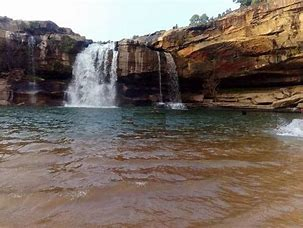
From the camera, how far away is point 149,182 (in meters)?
5.12

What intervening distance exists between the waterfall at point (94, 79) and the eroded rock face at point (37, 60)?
0.84 metres

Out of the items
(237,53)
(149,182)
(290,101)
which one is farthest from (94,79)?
(149,182)

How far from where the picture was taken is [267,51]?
22016 millimetres

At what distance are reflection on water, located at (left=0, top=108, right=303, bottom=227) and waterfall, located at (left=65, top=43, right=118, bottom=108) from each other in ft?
54.8

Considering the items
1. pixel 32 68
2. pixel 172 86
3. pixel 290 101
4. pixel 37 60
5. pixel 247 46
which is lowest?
pixel 290 101

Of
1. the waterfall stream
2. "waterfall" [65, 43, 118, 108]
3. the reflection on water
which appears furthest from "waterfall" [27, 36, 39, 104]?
the reflection on water

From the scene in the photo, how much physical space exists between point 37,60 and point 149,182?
2320 cm

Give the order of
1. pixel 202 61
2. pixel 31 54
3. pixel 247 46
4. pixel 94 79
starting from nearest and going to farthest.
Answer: pixel 247 46
pixel 202 61
pixel 31 54
pixel 94 79

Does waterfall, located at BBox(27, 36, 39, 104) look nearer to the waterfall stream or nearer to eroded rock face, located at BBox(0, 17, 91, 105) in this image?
eroded rock face, located at BBox(0, 17, 91, 105)

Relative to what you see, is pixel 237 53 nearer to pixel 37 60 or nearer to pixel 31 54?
pixel 37 60

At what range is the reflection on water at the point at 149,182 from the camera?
12.3 ft

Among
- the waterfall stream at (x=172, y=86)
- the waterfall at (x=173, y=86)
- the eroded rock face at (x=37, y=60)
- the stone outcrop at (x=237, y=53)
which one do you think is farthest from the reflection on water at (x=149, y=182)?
the eroded rock face at (x=37, y=60)

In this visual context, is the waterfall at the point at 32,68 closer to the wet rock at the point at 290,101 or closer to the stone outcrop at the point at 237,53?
the stone outcrop at the point at 237,53

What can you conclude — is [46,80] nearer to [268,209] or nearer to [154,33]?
[154,33]
